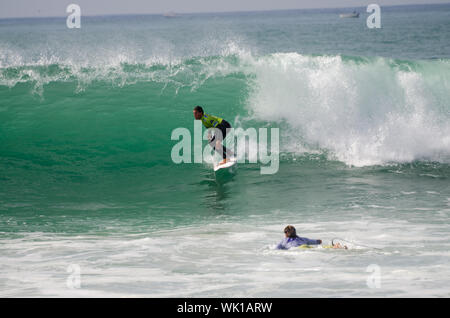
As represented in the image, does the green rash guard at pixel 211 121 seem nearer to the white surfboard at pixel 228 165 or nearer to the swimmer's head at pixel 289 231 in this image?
the white surfboard at pixel 228 165

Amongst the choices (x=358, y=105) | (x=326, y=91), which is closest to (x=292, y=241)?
(x=358, y=105)

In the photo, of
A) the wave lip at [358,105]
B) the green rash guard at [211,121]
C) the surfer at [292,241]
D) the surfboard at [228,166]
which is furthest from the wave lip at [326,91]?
the surfer at [292,241]

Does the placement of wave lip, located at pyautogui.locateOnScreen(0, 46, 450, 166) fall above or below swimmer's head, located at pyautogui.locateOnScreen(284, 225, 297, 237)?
above

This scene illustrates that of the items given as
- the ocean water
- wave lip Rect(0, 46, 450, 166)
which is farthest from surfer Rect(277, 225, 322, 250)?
wave lip Rect(0, 46, 450, 166)

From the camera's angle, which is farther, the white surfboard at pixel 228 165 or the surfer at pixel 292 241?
the white surfboard at pixel 228 165

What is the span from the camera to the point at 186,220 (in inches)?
356

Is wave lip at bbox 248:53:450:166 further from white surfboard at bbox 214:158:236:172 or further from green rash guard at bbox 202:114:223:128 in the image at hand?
green rash guard at bbox 202:114:223:128

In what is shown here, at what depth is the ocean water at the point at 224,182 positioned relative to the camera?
629 centimetres

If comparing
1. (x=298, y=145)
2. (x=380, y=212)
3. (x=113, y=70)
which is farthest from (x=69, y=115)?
(x=380, y=212)

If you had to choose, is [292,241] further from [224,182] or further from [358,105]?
[358,105]

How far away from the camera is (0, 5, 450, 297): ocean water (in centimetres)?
629

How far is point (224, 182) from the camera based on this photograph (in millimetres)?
11195
